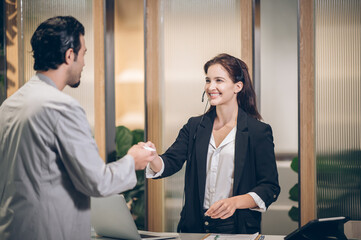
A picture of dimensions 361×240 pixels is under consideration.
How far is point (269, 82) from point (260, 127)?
1.26 meters

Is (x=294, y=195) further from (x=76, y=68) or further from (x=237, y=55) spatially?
(x=76, y=68)

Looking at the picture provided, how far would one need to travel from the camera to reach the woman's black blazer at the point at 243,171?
234 centimetres

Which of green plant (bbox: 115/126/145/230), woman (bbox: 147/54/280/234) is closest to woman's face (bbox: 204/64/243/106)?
woman (bbox: 147/54/280/234)

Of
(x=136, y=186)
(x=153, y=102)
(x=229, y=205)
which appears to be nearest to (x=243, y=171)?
(x=229, y=205)

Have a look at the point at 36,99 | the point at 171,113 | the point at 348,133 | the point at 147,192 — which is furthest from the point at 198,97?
the point at 36,99

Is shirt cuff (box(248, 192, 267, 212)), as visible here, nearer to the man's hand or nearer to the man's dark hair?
the man's hand

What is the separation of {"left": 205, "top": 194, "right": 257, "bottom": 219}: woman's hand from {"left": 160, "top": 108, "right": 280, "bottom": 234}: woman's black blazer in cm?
8

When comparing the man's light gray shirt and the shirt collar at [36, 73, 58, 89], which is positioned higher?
the shirt collar at [36, 73, 58, 89]

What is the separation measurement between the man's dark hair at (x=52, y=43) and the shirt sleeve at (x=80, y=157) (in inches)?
8.4

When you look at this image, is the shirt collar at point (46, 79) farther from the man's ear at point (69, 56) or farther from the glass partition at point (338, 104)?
the glass partition at point (338, 104)

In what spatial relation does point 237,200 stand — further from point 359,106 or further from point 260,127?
point 359,106

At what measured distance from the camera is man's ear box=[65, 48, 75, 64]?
5.05 feet

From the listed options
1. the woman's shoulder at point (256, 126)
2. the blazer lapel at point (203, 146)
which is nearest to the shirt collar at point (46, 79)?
the blazer lapel at point (203, 146)

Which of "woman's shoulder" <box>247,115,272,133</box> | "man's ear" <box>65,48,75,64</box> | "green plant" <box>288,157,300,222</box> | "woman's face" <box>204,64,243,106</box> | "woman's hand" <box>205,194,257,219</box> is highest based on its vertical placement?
"man's ear" <box>65,48,75,64</box>
